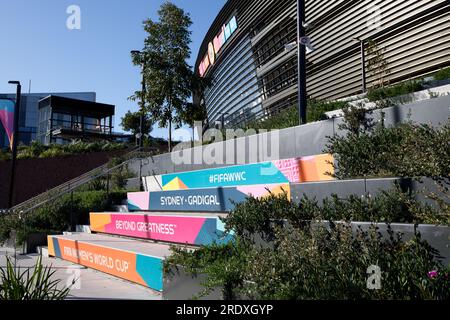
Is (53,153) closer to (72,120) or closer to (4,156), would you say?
(4,156)

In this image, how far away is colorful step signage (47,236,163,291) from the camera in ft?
20.2

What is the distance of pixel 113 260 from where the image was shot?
7.45 m

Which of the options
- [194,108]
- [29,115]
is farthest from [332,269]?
[29,115]

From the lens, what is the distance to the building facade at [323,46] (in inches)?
543

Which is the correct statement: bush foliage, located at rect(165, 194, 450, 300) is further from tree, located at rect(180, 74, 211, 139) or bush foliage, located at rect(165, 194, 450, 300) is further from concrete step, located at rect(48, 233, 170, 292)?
tree, located at rect(180, 74, 211, 139)

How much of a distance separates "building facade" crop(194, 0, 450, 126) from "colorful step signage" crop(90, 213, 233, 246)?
189 inches

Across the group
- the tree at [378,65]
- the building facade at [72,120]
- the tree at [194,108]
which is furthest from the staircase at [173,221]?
the building facade at [72,120]

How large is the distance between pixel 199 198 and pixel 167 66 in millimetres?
7781

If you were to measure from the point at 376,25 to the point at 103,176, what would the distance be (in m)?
11.6

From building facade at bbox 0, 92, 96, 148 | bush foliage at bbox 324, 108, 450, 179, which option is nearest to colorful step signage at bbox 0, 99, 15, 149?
bush foliage at bbox 324, 108, 450, 179

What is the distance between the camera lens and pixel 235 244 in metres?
5.29

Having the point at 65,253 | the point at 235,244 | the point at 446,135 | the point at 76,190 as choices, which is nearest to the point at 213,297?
the point at 235,244

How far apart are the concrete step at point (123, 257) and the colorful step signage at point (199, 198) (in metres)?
1.17

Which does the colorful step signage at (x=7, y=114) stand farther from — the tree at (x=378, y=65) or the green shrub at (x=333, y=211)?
the green shrub at (x=333, y=211)
